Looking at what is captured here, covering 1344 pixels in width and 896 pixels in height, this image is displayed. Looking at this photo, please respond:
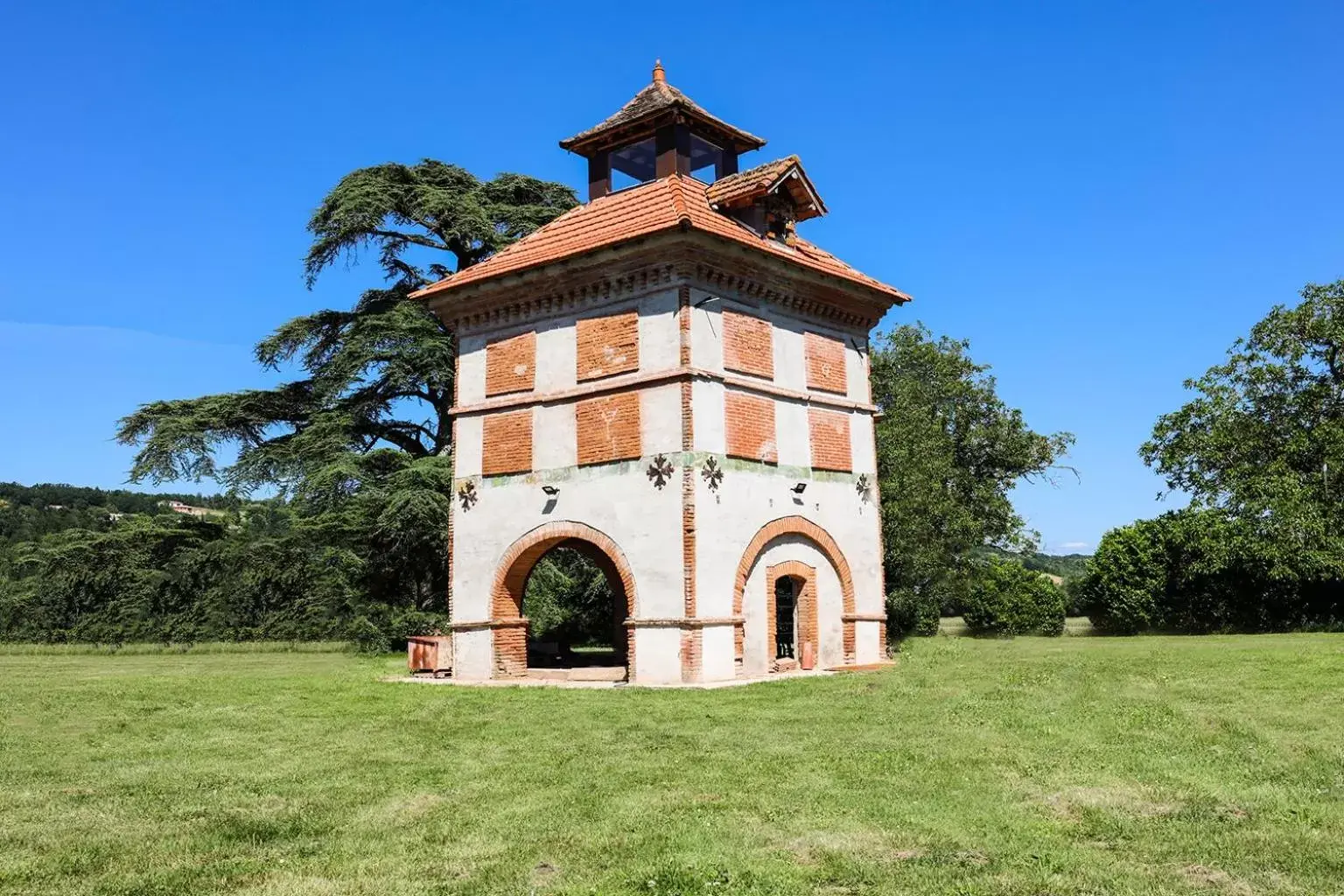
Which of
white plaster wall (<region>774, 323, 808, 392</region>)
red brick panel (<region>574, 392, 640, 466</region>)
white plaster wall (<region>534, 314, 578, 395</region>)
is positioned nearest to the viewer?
red brick panel (<region>574, 392, 640, 466</region>)

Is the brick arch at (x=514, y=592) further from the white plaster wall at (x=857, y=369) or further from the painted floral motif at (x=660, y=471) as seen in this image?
the white plaster wall at (x=857, y=369)

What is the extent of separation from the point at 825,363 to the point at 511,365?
6.09 meters

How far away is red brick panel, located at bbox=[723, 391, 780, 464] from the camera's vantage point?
17.4 meters

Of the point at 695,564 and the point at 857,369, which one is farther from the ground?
the point at 857,369

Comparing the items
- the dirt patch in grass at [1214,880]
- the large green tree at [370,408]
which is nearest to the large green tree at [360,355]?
the large green tree at [370,408]

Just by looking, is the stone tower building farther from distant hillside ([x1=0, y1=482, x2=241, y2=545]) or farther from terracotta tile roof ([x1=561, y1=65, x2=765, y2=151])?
distant hillside ([x1=0, y1=482, x2=241, y2=545])

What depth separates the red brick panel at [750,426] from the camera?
57.1 feet

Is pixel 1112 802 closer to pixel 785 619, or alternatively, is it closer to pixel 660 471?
pixel 660 471

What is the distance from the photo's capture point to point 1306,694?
496 inches

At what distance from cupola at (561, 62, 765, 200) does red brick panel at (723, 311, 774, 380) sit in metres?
3.81

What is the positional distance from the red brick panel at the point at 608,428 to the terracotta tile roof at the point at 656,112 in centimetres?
607

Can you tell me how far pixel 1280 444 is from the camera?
33.0 meters

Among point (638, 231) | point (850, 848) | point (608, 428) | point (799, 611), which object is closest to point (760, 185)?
point (638, 231)

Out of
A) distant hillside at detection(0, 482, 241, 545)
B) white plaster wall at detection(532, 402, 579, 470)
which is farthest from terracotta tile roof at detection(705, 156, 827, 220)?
distant hillside at detection(0, 482, 241, 545)
